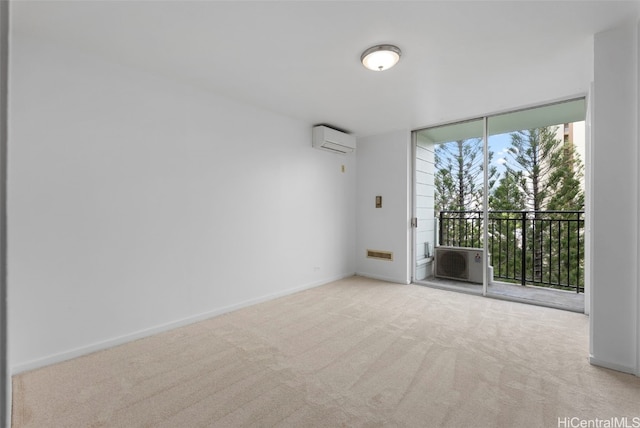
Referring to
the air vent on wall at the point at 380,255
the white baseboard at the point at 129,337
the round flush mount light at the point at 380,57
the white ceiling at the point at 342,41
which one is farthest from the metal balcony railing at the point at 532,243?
the white baseboard at the point at 129,337

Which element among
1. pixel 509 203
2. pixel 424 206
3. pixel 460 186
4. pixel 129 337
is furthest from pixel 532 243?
pixel 129 337

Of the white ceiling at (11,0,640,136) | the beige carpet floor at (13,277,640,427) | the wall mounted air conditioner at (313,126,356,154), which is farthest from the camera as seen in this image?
the wall mounted air conditioner at (313,126,356,154)

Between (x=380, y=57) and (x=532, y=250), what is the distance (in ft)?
12.5

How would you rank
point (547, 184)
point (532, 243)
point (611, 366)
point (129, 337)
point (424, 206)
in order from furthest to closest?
point (424, 206), point (532, 243), point (547, 184), point (129, 337), point (611, 366)

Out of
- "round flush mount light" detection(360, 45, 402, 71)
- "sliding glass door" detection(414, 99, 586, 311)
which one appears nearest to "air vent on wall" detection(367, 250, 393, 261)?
"sliding glass door" detection(414, 99, 586, 311)

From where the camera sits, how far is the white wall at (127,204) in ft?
6.75

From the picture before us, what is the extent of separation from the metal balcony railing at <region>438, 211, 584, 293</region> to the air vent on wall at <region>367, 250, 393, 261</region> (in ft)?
3.91

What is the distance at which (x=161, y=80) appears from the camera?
2.72m

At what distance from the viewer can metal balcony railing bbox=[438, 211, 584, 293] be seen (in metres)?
4.07

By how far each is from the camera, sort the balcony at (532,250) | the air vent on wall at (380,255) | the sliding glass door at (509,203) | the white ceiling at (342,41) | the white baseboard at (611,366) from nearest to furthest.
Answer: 1. the white ceiling at (342,41)
2. the white baseboard at (611,366)
3. the sliding glass door at (509,203)
4. the balcony at (532,250)
5. the air vent on wall at (380,255)

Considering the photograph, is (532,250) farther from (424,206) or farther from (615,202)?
(615,202)

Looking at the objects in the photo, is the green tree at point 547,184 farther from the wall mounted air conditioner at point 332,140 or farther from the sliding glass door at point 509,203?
the wall mounted air conditioner at point 332,140

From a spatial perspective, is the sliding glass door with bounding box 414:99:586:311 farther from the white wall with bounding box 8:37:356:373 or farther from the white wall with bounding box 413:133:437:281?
the white wall with bounding box 8:37:356:373

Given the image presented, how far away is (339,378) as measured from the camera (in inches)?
76.6
